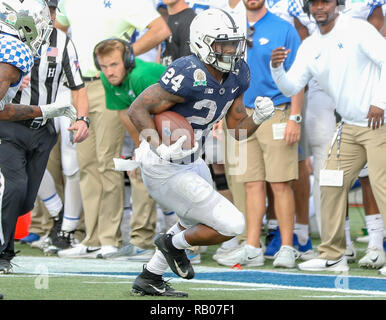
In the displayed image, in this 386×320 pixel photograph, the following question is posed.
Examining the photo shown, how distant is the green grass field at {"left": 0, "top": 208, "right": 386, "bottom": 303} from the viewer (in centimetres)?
521

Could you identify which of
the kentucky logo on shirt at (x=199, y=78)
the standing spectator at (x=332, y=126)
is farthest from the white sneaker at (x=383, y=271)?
the kentucky logo on shirt at (x=199, y=78)

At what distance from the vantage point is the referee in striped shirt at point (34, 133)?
20.0 ft

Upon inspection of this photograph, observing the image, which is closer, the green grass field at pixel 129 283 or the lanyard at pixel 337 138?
the green grass field at pixel 129 283

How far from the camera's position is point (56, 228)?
26.2 feet

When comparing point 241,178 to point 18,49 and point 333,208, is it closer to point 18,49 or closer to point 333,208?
point 333,208

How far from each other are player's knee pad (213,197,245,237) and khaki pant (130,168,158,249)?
2.29 meters

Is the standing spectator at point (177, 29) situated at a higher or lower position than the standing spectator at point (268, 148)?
higher

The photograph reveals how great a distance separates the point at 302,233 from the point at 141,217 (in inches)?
51.0

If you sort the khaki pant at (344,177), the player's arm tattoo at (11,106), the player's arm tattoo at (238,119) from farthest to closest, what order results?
the khaki pant at (344,177) → the player's arm tattoo at (238,119) → the player's arm tattoo at (11,106)

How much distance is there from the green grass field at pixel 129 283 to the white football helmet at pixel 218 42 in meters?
1.33

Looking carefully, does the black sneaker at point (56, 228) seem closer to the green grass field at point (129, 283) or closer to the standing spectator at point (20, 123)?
the green grass field at point (129, 283)

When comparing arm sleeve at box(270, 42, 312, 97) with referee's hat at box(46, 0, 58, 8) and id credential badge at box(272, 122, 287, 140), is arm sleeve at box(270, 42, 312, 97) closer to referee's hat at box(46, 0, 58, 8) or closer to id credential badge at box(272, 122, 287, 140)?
id credential badge at box(272, 122, 287, 140)
